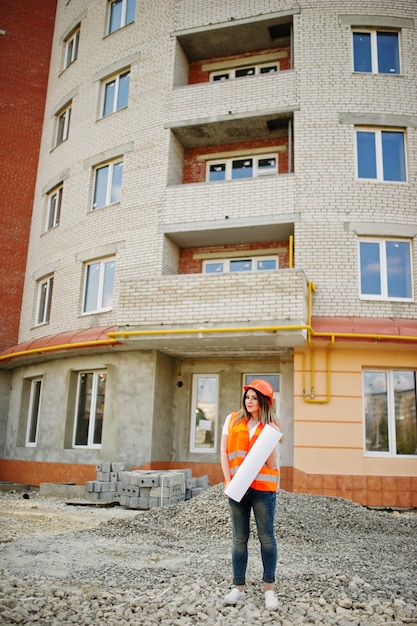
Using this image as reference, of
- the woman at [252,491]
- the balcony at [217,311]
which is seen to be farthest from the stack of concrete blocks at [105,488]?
the woman at [252,491]

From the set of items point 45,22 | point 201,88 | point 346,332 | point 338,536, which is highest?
point 45,22

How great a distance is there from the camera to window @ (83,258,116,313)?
13.6m

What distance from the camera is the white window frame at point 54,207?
1630 centimetres

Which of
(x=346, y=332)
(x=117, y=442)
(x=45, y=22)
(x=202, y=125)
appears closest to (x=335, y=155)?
(x=202, y=125)

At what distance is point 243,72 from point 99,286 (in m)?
6.96

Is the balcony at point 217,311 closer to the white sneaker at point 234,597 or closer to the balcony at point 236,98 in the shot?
the balcony at point 236,98

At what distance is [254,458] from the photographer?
3924 millimetres

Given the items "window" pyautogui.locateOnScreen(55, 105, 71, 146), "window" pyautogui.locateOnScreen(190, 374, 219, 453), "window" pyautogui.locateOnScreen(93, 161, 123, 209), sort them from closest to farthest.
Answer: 1. "window" pyautogui.locateOnScreen(190, 374, 219, 453)
2. "window" pyautogui.locateOnScreen(93, 161, 123, 209)
3. "window" pyautogui.locateOnScreen(55, 105, 71, 146)

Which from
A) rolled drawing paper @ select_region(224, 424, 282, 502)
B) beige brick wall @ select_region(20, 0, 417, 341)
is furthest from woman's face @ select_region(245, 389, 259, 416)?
beige brick wall @ select_region(20, 0, 417, 341)

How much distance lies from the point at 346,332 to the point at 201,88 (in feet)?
24.2

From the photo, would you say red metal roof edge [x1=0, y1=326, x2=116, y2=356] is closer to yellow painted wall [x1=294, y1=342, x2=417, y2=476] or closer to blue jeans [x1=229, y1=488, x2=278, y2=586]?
yellow painted wall [x1=294, y1=342, x2=417, y2=476]

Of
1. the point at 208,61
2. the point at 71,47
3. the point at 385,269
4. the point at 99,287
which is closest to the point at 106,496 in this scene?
the point at 99,287

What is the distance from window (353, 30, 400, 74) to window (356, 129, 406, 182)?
1638 mm

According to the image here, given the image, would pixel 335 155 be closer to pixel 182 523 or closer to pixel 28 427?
pixel 182 523
